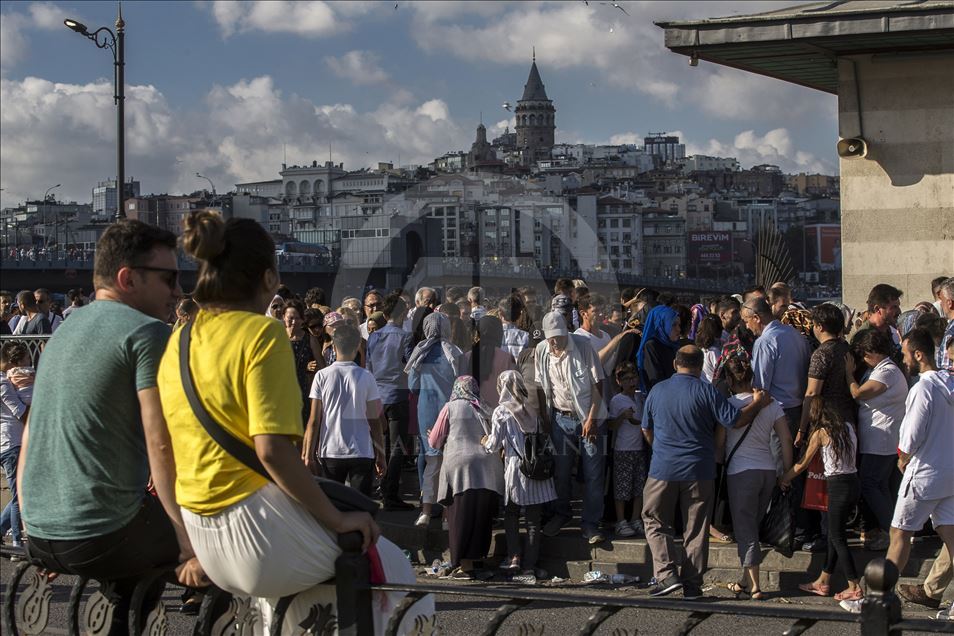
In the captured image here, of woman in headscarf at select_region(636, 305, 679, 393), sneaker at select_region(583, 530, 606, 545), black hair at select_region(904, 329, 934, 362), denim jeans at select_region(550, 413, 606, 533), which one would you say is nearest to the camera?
black hair at select_region(904, 329, 934, 362)

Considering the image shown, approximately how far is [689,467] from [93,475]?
5.33 meters

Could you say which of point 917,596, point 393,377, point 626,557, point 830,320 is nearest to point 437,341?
point 393,377

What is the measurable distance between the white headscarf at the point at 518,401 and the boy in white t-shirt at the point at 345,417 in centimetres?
95

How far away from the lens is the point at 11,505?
33.9 ft

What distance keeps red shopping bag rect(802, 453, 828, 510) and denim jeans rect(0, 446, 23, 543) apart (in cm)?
605

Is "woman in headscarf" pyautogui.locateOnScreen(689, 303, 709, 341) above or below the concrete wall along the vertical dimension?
below

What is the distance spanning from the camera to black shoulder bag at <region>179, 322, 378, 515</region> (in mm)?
3504

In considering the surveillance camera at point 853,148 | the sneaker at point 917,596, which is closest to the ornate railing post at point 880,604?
the sneaker at point 917,596

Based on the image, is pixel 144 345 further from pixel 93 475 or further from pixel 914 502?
pixel 914 502

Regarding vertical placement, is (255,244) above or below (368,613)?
above

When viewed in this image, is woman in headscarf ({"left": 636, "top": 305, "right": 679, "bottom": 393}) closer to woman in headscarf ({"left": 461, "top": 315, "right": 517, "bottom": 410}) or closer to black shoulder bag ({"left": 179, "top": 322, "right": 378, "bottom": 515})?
woman in headscarf ({"left": 461, "top": 315, "right": 517, "bottom": 410})

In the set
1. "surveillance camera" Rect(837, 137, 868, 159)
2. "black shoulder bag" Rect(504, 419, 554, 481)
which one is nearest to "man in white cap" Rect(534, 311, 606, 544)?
"black shoulder bag" Rect(504, 419, 554, 481)

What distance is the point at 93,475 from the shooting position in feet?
13.1

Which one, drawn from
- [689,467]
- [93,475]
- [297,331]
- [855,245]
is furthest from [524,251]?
[93,475]
